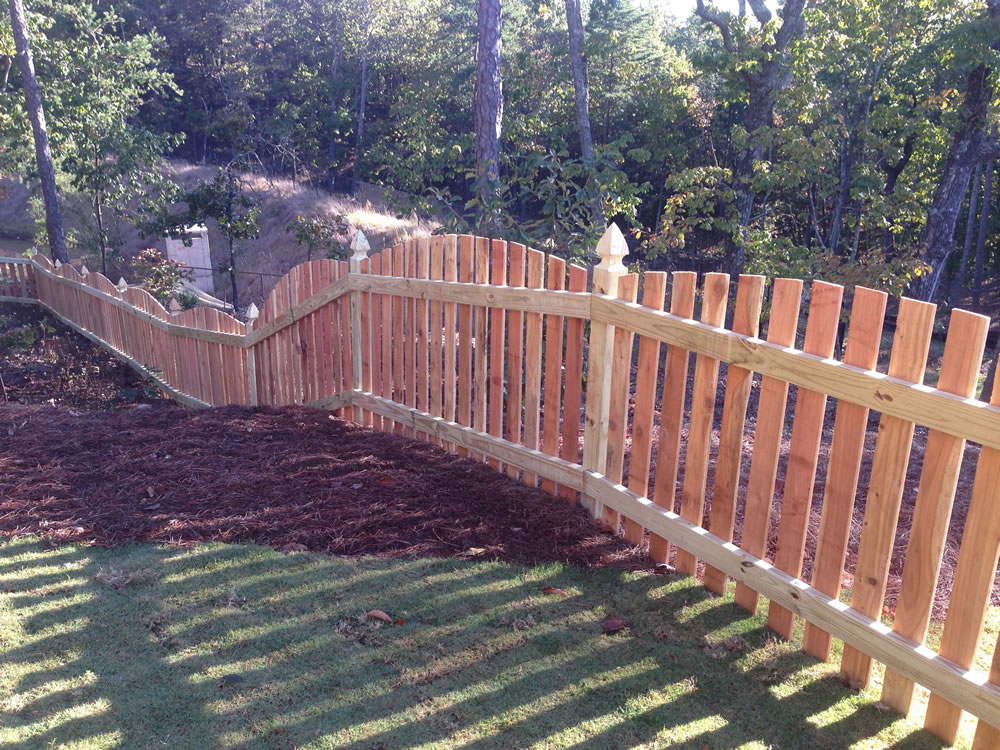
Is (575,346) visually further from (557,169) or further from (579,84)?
(579,84)

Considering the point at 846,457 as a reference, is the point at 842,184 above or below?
above

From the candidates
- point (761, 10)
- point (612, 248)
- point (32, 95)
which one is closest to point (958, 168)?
point (761, 10)

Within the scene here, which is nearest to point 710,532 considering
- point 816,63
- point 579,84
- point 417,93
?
point 816,63

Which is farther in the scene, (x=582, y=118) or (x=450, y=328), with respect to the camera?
(x=582, y=118)

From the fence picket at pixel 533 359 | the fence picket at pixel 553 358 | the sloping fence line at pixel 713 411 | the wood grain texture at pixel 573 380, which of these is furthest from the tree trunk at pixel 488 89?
the wood grain texture at pixel 573 380

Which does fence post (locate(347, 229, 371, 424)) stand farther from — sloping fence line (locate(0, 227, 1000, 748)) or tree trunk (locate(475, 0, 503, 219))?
tree trunk (locate(475, 0, 503, 219))

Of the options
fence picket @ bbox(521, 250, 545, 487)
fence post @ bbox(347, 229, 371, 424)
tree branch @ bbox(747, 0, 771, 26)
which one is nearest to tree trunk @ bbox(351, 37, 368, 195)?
tree branch @ bbox(747, 0, 771, 26)

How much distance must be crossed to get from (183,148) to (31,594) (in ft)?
133

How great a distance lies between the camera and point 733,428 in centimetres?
324

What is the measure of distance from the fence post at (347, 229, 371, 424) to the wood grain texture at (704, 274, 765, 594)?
10.9ft

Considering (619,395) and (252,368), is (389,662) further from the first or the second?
(252,368)

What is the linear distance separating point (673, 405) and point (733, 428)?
1.22ft

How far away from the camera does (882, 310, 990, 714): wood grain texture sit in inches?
91.4

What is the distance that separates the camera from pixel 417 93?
32.1 m
